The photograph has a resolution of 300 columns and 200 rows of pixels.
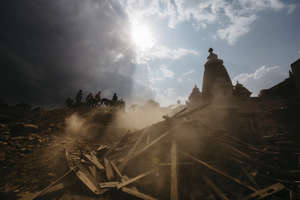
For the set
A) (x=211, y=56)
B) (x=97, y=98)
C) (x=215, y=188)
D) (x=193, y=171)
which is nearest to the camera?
(x=215, y=188)

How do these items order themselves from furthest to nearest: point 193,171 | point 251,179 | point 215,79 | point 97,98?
point 97,98, point 215,79, point 193,171, point 251,179

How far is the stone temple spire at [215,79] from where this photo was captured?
1045 centimetres

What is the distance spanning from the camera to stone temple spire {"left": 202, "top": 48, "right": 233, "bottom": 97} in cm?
1045

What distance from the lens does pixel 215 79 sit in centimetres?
1098

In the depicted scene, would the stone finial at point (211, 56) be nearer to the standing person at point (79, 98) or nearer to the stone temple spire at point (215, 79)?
the stone temple spire at point (215, 79)

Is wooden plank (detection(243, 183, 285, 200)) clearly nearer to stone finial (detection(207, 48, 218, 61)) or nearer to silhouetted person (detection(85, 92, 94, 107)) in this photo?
stone finial (detection(207, 48, 218, 61))

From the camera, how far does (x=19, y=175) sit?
12.2 feet

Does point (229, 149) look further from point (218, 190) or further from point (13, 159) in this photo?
point (13, 159)

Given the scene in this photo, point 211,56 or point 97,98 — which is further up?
point 211,56

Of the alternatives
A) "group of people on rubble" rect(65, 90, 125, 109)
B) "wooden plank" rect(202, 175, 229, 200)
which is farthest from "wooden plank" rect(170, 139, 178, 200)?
"group of people on rubble" rect(65, 90, 125, 109)

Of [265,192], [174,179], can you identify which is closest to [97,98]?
[174,179]

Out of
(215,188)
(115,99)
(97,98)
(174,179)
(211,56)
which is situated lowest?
(215,188)

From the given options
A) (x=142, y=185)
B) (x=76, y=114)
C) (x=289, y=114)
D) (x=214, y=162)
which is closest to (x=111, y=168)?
(x=142, y=185)

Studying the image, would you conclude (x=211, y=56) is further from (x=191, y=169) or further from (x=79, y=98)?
(x=79, y=98)
